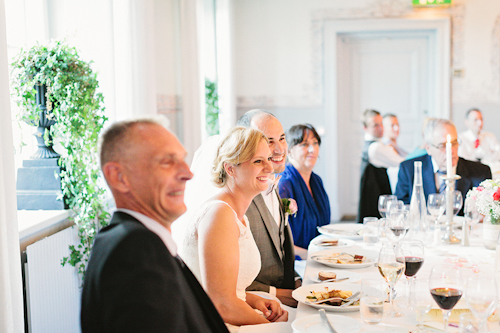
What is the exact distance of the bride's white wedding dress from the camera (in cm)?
181

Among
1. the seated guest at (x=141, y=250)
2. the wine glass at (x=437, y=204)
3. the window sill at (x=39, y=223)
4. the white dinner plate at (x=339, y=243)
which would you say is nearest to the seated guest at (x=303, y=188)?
the white dinner plate at (x=339, y=243)

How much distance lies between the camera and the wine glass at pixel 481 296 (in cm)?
119

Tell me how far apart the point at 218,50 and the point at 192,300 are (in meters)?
5.47

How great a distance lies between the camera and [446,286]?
50.3 inches

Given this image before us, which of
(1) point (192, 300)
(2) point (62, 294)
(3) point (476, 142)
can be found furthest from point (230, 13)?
(1) point (192, 300)

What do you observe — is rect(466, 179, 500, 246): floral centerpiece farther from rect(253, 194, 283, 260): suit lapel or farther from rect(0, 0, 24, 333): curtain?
rect(0, 0, 24, 333): curtain

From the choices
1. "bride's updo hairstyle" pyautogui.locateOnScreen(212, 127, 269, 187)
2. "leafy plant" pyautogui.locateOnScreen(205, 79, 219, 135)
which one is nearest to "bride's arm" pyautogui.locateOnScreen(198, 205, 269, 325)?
"bride's updo hairstyle" pyautogui.locateOnScreen(212, 127, 269, 187)

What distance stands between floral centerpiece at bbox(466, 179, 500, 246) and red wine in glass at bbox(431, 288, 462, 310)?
106 cm

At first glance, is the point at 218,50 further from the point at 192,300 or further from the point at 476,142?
the point at 192,300

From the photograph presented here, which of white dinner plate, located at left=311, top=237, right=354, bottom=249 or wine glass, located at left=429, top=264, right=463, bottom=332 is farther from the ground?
wine glass, located at left=429, top=264, right=463, bottom=332

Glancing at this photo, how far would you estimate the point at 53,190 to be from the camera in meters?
2.69

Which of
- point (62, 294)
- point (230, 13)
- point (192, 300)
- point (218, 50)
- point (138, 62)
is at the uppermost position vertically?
point (230, 13)

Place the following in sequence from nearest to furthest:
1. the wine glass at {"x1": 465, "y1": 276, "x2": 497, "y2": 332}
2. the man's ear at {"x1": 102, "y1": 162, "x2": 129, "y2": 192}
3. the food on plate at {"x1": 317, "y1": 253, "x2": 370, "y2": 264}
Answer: the man's ear at {"x1": 102, "y1": 162, "x2": 129, "y2": 192}, the wine glass at {"x1": 465, "y1": 276, "x2": 497, "y2": 332}, the food on plate at {"x1": 317, "y1": 253, "x2": 370, "y2": 264}

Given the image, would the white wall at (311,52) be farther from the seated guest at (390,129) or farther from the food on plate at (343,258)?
the food on plate at (343,258)
